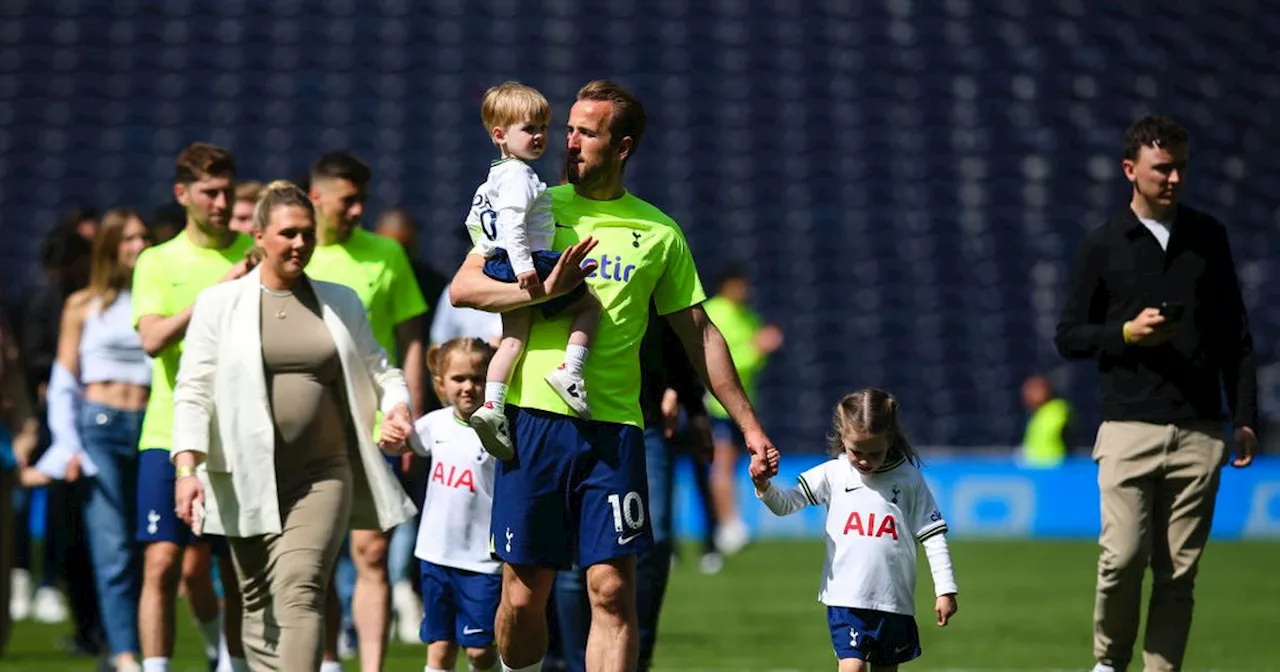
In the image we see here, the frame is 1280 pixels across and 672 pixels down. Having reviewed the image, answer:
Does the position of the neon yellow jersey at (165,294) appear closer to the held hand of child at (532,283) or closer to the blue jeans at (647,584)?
the blue jeans at (647,584)

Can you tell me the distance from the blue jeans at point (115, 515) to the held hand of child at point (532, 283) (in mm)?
3556

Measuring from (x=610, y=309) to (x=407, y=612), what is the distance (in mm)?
5702

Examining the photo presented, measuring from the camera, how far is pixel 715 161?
76.6ft

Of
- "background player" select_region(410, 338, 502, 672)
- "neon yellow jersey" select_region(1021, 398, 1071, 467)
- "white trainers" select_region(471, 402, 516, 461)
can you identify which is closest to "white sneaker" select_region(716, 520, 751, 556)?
"neon yellow jersey" select_region(1021, 398, 1071, 467)

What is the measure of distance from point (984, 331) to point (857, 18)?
420cm

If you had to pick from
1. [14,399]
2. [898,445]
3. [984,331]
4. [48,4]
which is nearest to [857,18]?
[984,331]

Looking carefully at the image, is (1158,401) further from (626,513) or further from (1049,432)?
(1049,432)

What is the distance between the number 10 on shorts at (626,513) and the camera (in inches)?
237

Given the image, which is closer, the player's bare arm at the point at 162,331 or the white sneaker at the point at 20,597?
the player's bare arm at the point at 162,331

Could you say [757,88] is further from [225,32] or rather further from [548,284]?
[548,284]

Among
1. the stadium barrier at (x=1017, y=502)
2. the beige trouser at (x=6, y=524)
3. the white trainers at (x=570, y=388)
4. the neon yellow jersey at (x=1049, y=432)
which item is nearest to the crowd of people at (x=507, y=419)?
the white trainers at (x=570, y=388)

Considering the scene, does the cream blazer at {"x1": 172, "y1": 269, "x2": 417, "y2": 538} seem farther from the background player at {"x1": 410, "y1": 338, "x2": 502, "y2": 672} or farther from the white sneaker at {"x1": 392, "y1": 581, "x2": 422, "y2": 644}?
the white sneaker at {"x1": 392, "y1": 581, "x2": 422, "y2": 644}

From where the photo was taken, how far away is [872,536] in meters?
6.39

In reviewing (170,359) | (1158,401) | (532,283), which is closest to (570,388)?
(532,283)
